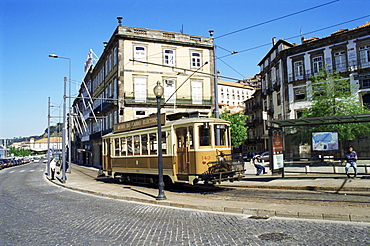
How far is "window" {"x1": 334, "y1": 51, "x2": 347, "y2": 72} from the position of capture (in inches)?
1432

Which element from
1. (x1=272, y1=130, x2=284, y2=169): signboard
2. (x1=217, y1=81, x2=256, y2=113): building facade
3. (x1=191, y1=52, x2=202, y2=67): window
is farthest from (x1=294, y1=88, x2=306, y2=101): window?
(x1=217, y1=81, x2=256, y2=113): building facade

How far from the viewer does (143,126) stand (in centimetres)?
1666

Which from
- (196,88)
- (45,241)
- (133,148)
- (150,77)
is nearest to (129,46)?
(150,77)

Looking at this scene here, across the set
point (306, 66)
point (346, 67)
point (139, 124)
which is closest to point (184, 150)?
point (139, 124)

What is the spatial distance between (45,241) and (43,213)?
3853 mm

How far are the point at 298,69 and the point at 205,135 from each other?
31.0 metres

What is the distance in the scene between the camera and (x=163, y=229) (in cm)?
773

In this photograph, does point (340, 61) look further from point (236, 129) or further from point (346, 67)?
point (236, 129)

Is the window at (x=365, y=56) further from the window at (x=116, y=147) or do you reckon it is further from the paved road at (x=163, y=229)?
the paved road at (x=163, y=229)

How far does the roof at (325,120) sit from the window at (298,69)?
2563 cm

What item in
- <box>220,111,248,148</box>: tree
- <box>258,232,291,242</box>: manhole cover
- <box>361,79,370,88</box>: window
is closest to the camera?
<box>258,232,291,242</box>: manhole cover

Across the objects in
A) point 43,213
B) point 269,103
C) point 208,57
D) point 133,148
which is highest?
point 208,57

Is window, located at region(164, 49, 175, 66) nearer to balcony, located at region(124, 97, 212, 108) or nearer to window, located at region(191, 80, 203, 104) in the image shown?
window, located at region(191, 80, 203, 104)

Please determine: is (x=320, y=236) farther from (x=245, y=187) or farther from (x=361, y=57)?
(x=361, y=57)
